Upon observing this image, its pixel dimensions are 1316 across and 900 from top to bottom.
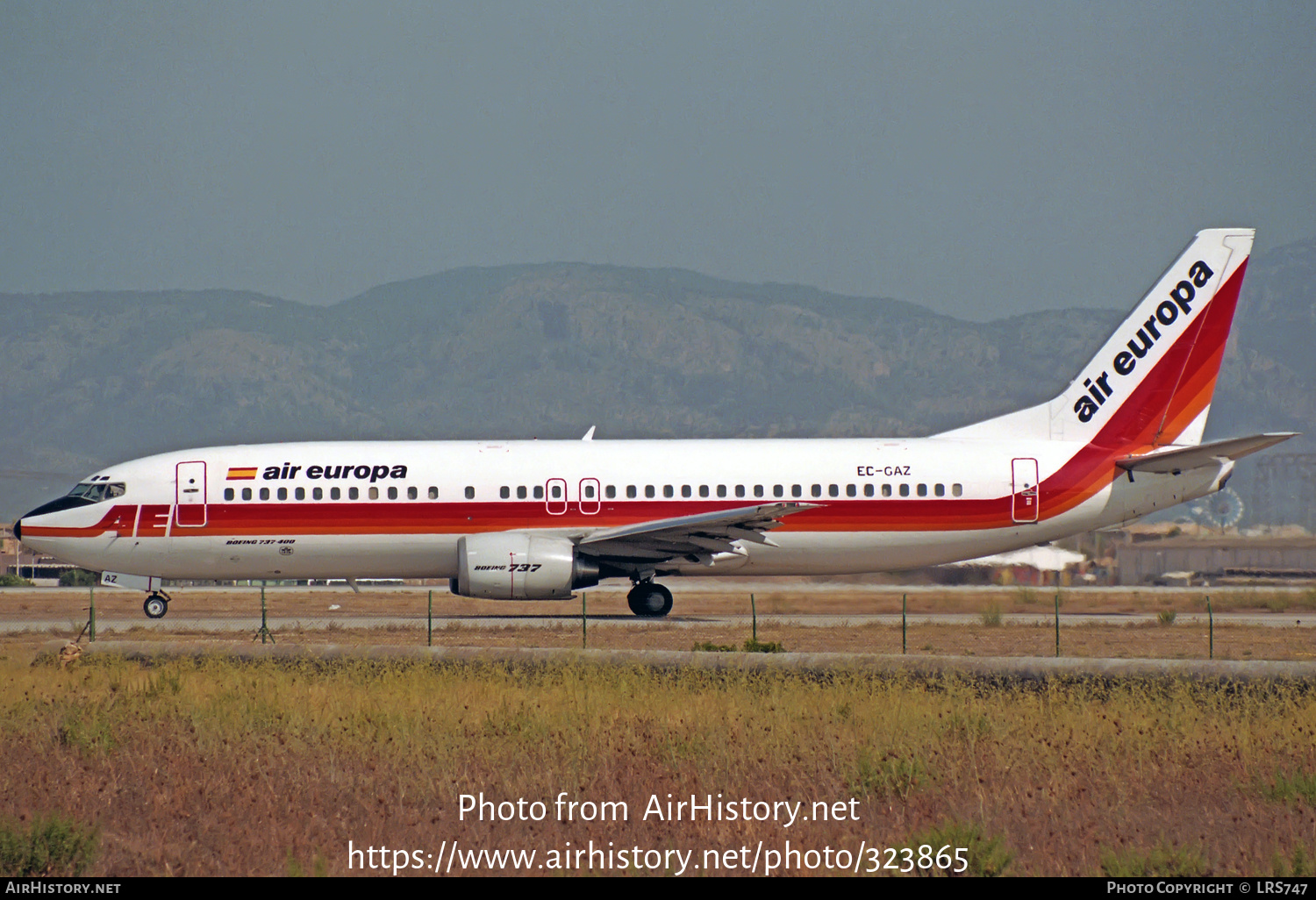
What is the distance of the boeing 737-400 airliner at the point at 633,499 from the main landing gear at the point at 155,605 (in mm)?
45

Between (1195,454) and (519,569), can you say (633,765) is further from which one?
(1195,454)

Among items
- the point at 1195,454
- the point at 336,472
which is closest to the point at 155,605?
the point at 336,472

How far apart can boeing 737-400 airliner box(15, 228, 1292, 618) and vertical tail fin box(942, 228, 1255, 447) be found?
0.07m

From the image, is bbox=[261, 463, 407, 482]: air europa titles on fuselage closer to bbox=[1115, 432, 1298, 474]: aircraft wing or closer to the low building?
bbox=[1115, 432, 1298, 474]: aircraft wing

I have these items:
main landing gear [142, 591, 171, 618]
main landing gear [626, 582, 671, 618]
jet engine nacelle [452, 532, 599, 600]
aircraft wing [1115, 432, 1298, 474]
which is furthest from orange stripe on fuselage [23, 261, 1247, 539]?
main landing gear [142, 591, 171, 618]

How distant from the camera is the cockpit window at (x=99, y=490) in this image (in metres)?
31.9

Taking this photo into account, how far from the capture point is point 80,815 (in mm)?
11328

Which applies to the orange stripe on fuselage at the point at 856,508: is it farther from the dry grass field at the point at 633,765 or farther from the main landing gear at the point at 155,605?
the dry grass field at the point at 633,765

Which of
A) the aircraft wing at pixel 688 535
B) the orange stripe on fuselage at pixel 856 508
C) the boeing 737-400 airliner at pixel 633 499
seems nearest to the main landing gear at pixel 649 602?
the boeing 737-400 airliner at pixel 633 499

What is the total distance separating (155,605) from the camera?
3303 centimetres

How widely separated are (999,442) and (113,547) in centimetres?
1907

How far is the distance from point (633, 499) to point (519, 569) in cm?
305
